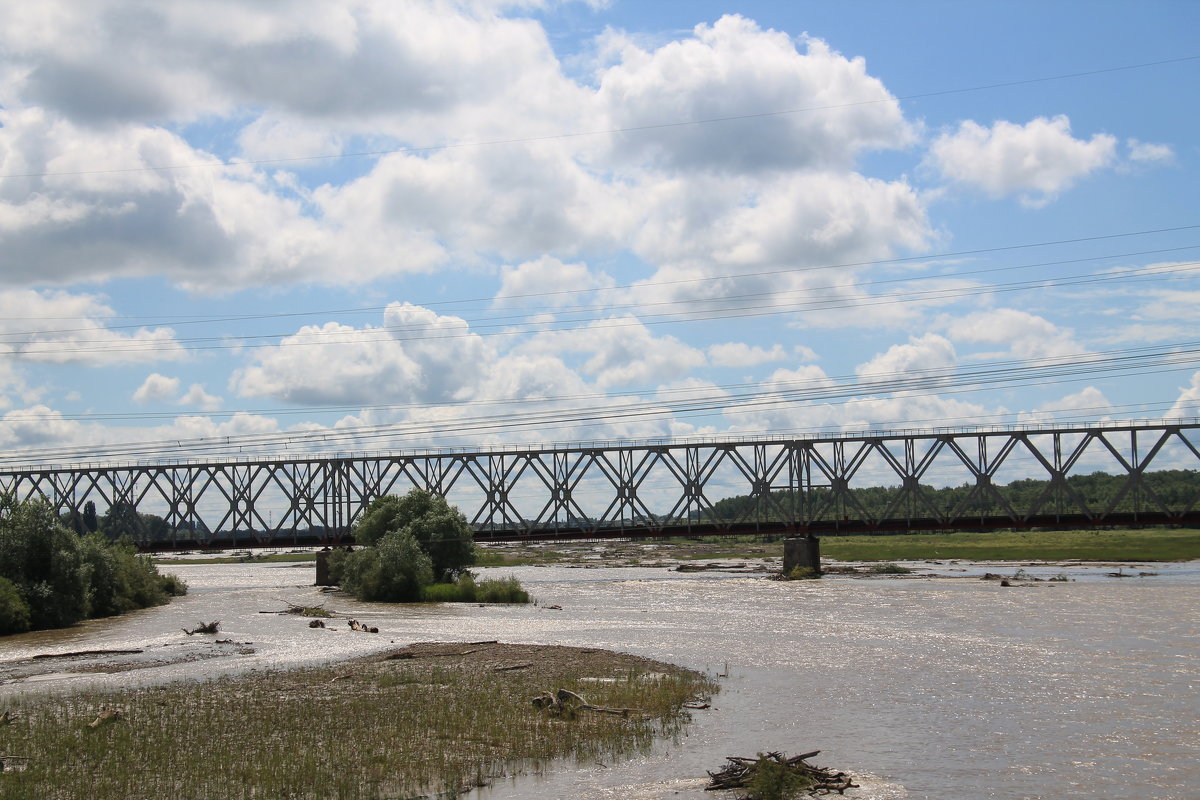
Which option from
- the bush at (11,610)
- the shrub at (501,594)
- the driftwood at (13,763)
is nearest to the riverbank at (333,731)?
the driftwood at (13,763)

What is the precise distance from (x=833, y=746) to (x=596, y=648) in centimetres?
1826

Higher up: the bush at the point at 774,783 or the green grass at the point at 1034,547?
the bush at the point at 774,783

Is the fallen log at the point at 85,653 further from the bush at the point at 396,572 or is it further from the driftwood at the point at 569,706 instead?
the bush at the point at 396,572

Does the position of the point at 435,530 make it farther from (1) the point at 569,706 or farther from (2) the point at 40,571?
(1) the point at 569,706

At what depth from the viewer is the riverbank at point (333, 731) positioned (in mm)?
18391

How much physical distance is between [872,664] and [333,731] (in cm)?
1940

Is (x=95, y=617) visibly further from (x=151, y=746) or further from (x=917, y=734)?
(x=917, y=734)

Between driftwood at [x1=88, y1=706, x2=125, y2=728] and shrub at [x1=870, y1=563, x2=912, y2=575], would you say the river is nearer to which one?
driftwood at [x1=88, y1=706, x2=125, y2=728]

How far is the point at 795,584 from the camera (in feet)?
267

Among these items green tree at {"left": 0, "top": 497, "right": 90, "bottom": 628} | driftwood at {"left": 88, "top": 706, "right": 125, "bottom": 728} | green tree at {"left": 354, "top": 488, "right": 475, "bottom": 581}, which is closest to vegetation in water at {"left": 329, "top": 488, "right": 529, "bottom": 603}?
green tree at {"left": 354, "top": 488, "right": 475, "bottom": 581}

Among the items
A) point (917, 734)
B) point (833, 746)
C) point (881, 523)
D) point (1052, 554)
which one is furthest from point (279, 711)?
point (1052, 554)

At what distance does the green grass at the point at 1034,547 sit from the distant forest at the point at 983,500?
13.8ft

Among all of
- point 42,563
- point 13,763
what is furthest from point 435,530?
point 13,763

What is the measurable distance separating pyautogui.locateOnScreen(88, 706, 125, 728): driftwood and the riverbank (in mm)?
74
